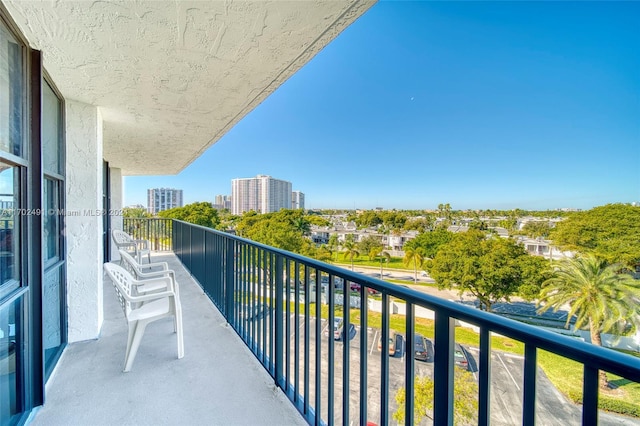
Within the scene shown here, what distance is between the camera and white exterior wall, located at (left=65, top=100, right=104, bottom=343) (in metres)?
2.48

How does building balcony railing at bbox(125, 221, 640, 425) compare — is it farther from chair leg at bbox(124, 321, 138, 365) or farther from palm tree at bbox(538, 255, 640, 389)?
palm tree at bbox(538, 255, 640, 389)

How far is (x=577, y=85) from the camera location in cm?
2777

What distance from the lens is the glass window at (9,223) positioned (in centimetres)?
148

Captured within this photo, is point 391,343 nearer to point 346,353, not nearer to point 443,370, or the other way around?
point 346,353

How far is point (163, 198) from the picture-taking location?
33.5m

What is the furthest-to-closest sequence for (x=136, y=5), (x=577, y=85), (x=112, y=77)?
(x=577, y=85), (x=112, y=77), (x=136, y=5)

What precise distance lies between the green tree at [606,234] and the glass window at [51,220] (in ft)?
81.3

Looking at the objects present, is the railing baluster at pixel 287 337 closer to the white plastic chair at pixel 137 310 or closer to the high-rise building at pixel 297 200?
the white plastic chair at pixel 137 310

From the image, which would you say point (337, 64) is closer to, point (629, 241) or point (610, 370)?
point (610, 370)

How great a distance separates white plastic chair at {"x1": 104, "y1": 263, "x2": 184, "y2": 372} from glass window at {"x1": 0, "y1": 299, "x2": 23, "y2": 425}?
0.55 m

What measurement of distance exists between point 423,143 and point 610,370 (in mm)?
38818

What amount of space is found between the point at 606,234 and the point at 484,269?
9.56m

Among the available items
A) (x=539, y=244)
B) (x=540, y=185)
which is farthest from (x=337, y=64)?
(x=540, y=185)

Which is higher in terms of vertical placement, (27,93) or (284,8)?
(284,8)
